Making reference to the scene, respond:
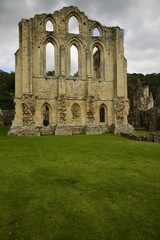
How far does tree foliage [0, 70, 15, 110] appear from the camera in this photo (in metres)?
55.8

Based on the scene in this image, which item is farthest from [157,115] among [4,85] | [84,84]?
[4,85]

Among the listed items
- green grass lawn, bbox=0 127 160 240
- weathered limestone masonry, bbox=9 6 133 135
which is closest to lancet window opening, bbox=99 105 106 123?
weathered limestone masonry, bbox=9 6 133 135

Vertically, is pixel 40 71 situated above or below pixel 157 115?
above

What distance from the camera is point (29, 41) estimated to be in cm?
2369

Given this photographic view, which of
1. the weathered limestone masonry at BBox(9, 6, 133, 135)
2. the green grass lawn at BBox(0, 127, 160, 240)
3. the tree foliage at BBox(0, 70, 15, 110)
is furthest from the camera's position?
the tree foliage at BBox(0, 70, 15, 110)

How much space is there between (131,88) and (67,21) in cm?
2010

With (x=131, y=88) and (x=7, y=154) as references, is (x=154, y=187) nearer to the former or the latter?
(x=7, y=154)

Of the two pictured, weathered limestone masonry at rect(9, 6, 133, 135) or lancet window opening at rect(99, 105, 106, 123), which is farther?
lancet window opening at rect(99, 105, 106, 123)

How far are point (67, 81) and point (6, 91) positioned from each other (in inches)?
1504

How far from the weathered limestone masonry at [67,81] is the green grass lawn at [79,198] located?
12100 mm

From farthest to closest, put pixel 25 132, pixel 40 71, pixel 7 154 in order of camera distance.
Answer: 1. pixel 40 71
2. pixel 25 132
3. pixel 7 154

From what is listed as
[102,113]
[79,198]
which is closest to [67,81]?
[102,113]

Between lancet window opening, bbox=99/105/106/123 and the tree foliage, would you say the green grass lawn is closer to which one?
lancet window opening, bbox=99/105/106/123

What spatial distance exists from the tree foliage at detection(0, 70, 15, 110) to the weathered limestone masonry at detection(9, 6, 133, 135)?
107 feet
